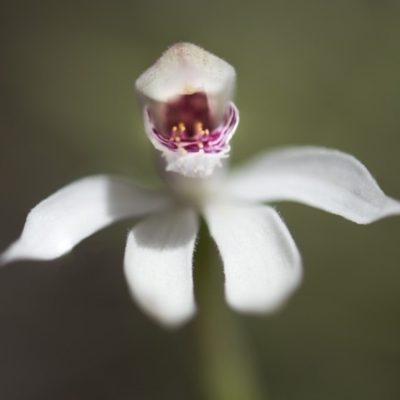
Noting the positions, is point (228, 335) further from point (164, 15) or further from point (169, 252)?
point (164, 15)

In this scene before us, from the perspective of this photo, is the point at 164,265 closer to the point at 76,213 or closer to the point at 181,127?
the point at 76,213

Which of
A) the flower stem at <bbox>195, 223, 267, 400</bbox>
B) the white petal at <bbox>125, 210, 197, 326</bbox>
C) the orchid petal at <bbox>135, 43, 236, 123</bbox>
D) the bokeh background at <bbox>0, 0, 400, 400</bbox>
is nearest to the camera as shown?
the white petal at <bbox>125, 210, 197, 326</bbox>

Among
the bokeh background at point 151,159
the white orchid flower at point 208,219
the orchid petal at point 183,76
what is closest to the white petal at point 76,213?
the white orchid flower at point 208,219

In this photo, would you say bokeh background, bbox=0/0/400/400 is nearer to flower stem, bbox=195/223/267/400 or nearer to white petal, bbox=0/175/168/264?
flower stem, bbox=195/223/267/400

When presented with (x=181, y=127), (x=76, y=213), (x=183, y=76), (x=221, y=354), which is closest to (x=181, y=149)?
(x=181, y=127)

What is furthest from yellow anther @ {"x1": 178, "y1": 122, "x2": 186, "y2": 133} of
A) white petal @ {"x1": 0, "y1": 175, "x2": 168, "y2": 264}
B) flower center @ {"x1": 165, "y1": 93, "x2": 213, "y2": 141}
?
white petal @ {"x1": 0, "y1": 175, "x2": 168, "y2": 264}

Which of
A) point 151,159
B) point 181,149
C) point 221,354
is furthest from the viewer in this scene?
point 151,159
